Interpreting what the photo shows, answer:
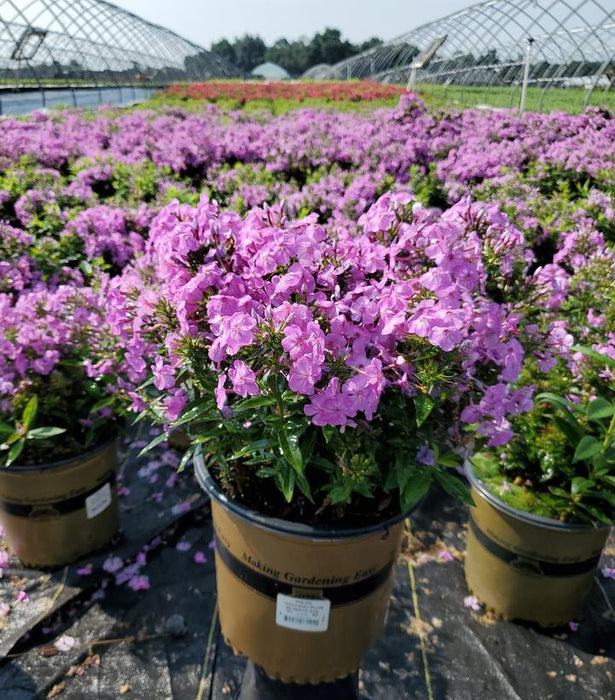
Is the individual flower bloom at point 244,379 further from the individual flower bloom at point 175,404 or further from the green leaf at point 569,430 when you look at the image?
the green leaf at point 569,430

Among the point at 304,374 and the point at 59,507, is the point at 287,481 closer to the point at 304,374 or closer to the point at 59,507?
the point at 304,374

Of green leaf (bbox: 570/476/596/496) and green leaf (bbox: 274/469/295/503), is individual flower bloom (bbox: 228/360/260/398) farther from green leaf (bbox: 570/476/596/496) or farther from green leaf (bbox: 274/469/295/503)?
green leaf (bbox: 570/476/596/496)

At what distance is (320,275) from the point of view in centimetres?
128

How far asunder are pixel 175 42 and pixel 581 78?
106 ft

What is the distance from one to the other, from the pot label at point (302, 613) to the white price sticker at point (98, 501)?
1217mm

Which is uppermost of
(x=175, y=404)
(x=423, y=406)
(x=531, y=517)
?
(x=423, y=406)

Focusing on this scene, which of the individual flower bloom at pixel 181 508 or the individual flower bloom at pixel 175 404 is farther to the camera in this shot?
the individual flower bloom at pixel 181 508

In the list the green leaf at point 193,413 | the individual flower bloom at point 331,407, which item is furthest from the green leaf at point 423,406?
the green leaf at point 193,413

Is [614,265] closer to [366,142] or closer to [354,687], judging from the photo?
[354,687]

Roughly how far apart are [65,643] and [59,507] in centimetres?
54

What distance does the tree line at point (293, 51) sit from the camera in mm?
73750

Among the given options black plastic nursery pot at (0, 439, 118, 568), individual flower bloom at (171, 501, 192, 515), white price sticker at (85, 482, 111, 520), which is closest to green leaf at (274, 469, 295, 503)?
black plastic nursery pot at (0, 439, 118, 568)

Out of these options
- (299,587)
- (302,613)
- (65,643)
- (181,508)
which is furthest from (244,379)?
(181,508)

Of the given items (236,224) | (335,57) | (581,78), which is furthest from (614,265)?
(335,57)
